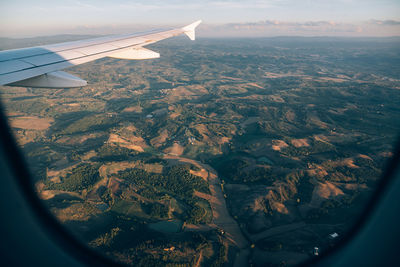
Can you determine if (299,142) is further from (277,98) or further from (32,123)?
(32,123)

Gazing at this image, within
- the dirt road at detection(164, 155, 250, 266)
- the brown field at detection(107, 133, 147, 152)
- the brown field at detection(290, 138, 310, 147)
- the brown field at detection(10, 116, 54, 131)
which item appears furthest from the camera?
the brown field at detection(10, 116, 54, 131)

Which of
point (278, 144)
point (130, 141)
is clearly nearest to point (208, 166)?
point (278, 144)

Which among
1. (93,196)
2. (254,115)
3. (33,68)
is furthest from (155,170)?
(254,115)

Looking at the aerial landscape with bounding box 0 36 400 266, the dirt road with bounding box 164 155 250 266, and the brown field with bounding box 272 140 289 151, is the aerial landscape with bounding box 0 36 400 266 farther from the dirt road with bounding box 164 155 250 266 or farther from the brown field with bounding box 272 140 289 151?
the brown field with bounding box 272 140 289 151

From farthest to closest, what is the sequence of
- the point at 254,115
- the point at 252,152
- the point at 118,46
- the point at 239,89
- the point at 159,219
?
the point at 239,89 < the point at 254,115 < the point at 252,152 < the point at 159,219 < the point at 118,46

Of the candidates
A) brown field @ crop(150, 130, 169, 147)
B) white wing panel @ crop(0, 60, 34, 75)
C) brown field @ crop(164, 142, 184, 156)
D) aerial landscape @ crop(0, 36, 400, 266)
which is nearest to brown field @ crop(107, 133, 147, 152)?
aerial landscape @ crop(0, 36, 400, 266)

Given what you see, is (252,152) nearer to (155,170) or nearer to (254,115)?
(155,170)
